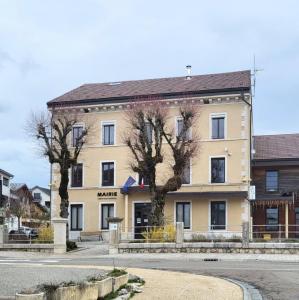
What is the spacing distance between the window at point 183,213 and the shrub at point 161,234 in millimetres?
12162

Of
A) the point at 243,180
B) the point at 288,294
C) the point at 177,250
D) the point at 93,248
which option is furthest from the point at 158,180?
the point at 288,294

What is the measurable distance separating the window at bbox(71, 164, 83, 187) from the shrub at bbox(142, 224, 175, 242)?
1600 centimetres

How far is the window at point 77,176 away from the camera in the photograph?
46325mm

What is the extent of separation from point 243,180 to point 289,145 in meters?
7.49

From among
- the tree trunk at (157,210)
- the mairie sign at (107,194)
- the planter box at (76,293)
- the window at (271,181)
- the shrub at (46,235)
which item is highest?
the window at (271,181)

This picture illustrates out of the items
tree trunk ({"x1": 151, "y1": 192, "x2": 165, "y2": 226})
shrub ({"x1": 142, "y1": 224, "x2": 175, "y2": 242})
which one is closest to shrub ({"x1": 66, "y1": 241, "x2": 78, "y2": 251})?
shrub ({"x1": 142, "y1": 224, "x2": 175, "y2": 242})

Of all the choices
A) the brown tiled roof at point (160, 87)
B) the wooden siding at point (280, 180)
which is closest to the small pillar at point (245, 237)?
the wooden siding at point (280, 180)

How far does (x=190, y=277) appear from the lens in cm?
1567

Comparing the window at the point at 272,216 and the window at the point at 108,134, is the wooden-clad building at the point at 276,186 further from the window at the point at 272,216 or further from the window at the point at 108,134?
the window at the point at 108,134

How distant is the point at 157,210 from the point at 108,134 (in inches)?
552

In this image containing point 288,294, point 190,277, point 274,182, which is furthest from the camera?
point 274,182

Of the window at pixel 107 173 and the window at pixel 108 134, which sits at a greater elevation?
the window at pixel 108 134

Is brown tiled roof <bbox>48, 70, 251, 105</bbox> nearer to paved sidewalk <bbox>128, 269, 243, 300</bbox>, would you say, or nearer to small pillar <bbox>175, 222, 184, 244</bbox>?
small pillar <bbox>175, 222, 184, 244</bbox>

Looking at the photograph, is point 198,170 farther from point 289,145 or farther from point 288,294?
point 288,294
